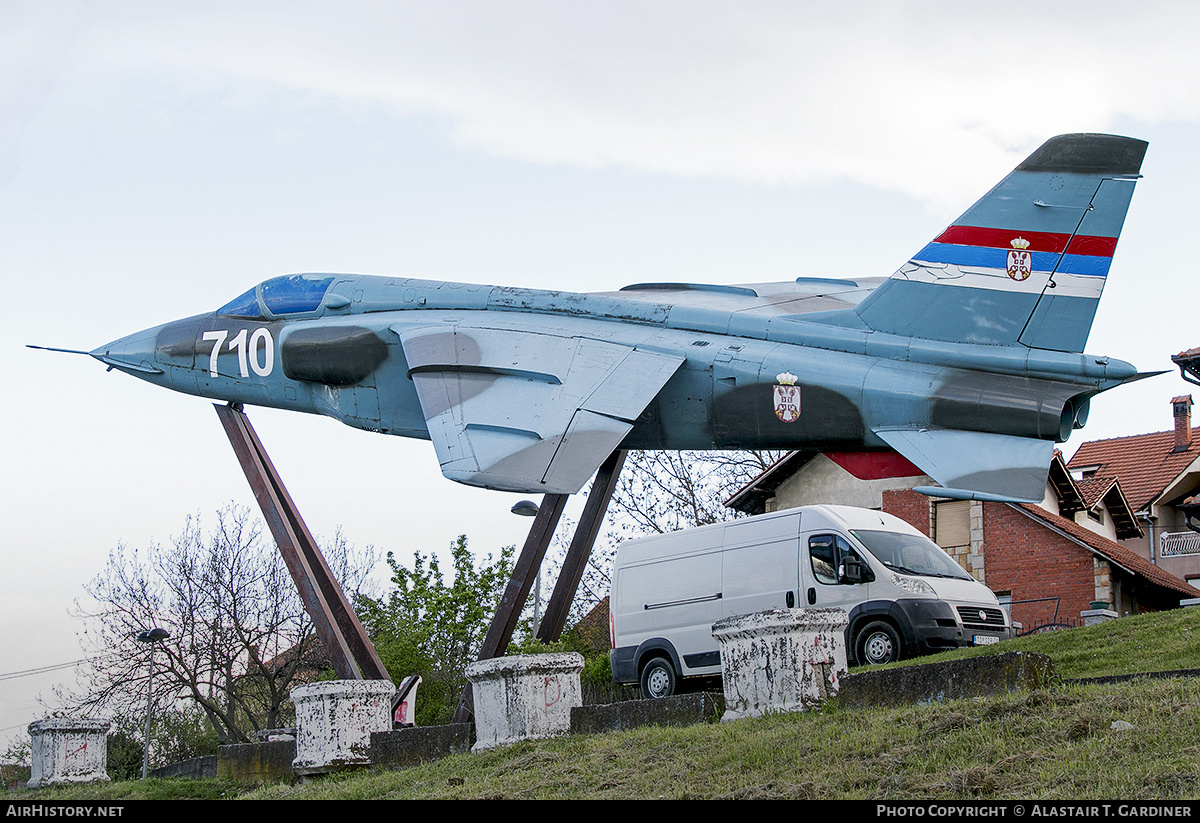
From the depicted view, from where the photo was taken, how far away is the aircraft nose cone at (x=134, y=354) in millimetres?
15656

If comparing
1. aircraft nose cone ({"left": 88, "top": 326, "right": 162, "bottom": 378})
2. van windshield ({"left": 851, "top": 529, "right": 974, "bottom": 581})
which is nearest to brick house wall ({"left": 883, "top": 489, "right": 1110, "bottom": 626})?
van windshield ({"left": 851, "top": 529, "right": 974, "bottom": 581})

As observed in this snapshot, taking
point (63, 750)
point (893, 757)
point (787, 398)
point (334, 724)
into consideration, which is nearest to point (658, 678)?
point (334, 724)

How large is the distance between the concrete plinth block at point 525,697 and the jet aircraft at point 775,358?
2176mm

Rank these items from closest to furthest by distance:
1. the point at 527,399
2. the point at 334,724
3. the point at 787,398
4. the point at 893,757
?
1. the point at 893,757
2. the point at 787,398
3. the point at 527,399
4. the point at 334,724

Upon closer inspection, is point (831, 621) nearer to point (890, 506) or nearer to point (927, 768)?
point (927, 768)

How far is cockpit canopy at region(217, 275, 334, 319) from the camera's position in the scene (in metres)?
14.7

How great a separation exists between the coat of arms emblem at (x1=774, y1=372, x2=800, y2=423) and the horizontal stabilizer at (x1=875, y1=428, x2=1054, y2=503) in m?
1.23

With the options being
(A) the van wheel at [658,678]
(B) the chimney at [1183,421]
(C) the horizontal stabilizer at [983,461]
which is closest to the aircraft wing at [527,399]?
(C) the horizontal stabilizer at [983,461]

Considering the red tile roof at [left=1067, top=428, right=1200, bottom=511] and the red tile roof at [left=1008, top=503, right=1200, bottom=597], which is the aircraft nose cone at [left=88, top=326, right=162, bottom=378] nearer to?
the red tile roof at [left=1008, top=503, right=1200, bottom=597]

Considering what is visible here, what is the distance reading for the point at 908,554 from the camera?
15023 millimetres

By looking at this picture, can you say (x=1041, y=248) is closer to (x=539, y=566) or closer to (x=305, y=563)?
(x=539, y=566)

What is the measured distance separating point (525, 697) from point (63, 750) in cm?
974

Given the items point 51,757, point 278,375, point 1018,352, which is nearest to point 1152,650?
point 1018,352
